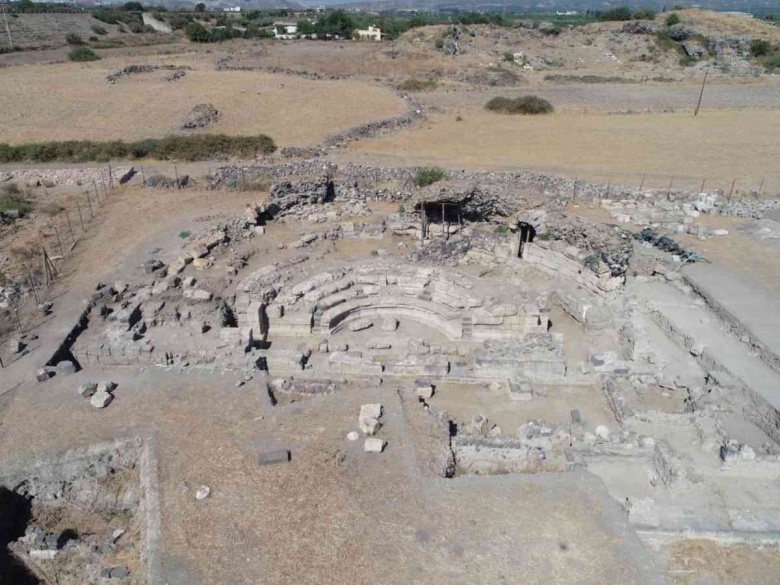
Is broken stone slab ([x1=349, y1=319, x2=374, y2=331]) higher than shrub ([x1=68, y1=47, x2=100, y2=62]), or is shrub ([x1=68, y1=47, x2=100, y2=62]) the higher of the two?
shrub ([x1=68, y1=47, x2=100, y2=62])

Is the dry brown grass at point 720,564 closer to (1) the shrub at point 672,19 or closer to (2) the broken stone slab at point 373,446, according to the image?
(2) the broken stone slab at point 373,446

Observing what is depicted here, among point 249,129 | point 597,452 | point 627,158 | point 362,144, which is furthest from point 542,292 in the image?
point 249,129

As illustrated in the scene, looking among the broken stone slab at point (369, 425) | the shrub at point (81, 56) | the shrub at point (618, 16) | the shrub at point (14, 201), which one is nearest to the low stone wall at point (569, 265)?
the broken stone slab at point (369, 425)

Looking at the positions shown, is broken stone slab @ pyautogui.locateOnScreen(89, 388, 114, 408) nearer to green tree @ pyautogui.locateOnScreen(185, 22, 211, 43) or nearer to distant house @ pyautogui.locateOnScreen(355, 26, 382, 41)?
green tree @ pyautogui.locateOnScreen(185, 22, 211, 43)

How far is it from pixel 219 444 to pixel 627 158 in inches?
1172

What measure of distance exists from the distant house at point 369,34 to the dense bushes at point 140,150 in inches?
2542

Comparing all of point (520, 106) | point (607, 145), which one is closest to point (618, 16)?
point (520, 106)

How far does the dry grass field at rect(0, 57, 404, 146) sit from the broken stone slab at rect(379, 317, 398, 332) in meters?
22.1

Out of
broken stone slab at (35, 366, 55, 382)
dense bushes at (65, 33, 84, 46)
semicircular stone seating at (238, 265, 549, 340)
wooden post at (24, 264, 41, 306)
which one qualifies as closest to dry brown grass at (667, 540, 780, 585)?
semicircular stone seating at (238, 265, 549, 340)

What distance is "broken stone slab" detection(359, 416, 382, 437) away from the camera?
464 inches

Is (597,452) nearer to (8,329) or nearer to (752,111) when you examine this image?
(8,329)

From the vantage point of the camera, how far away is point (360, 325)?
17.3 metres

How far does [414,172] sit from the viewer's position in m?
29.5

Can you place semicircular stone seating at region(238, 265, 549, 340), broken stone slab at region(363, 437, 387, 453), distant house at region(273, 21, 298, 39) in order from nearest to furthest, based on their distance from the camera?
broken stone slab at region(363, 437, 387, 453)
semicircular stone seating at region(238, 265, 549, 340)
distant house at region(273, 21, 298, 39)
